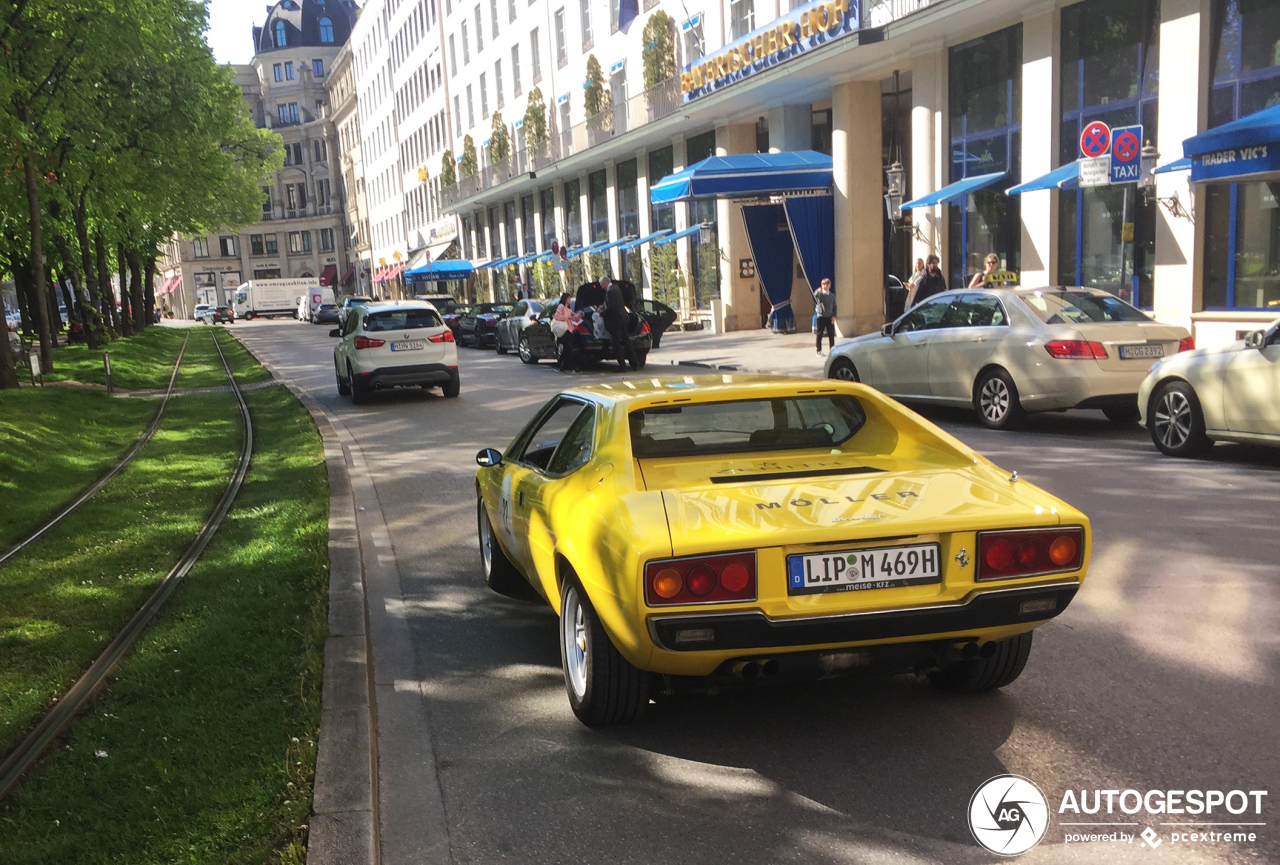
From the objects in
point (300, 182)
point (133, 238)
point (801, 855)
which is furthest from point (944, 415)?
point (300, 182)

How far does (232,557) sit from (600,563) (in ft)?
14.1

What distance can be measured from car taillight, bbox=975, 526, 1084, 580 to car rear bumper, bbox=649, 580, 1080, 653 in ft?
0.22

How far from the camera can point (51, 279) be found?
116 feet

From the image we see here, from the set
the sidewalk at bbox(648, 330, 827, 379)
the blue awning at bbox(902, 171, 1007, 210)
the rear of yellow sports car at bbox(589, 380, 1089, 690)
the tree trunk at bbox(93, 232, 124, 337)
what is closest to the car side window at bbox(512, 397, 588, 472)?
the rear of yellow sports car at bbox(589, 380, 1089, 690)

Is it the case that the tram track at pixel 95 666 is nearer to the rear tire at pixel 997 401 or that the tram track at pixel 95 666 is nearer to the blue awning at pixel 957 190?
the rear tire at pixel 997 401

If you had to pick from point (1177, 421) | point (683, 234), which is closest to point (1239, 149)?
point (1177, 421)

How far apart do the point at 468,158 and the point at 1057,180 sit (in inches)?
1777

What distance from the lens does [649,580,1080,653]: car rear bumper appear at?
3.70 meters

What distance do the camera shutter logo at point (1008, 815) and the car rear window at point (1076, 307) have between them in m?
8.91

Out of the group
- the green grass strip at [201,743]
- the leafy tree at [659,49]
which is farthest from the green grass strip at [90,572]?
the leafy tree at [659,49]

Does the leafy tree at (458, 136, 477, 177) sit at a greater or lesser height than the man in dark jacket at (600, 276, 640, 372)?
greater

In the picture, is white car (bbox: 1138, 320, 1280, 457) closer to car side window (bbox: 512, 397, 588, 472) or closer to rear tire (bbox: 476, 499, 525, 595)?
car side window (bbox: 512, 397, 588, 472)

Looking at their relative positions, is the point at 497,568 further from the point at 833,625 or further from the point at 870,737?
the point at 833,625

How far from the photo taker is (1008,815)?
138 inches
